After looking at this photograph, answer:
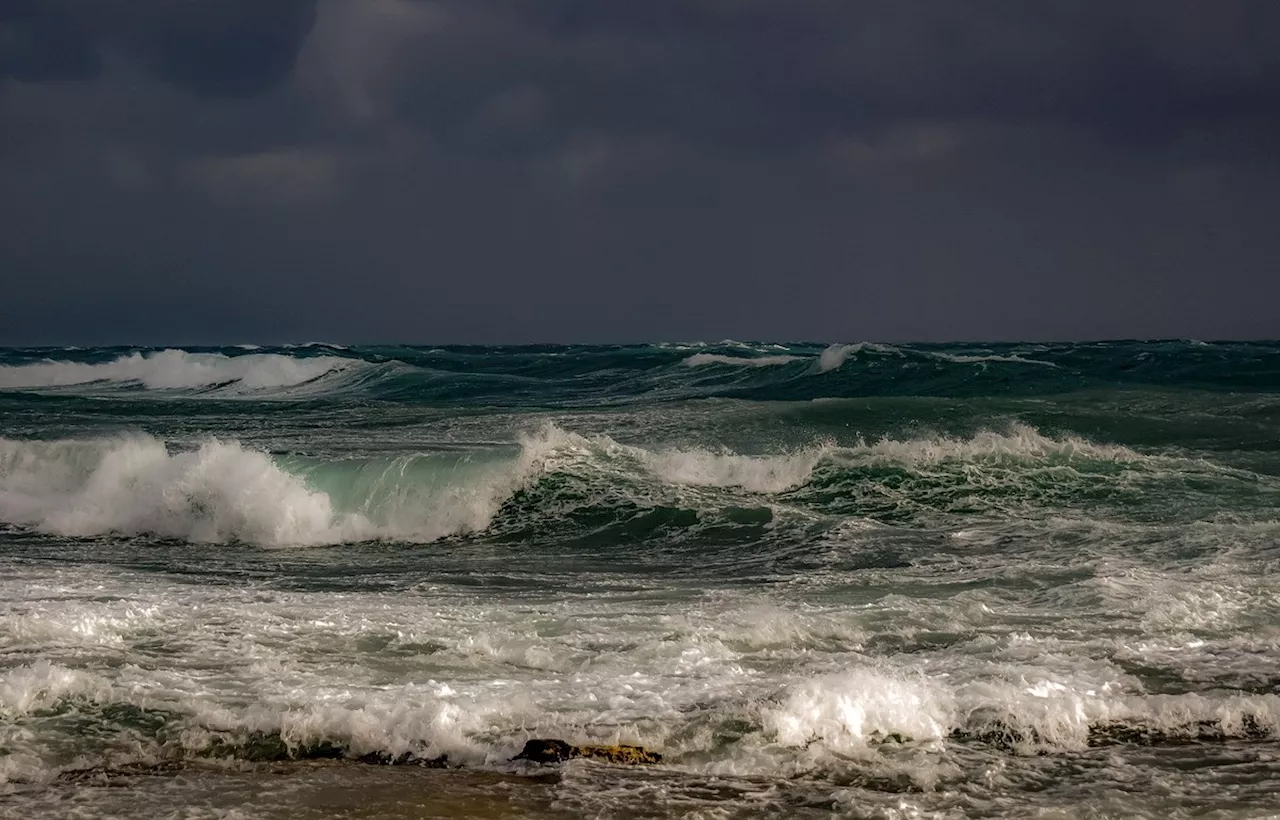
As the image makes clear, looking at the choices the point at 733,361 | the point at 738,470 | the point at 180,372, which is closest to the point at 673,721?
the point at 738,470

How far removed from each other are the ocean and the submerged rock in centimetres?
8

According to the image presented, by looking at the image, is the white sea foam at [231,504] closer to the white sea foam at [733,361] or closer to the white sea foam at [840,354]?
the white sea foam at [840,354]

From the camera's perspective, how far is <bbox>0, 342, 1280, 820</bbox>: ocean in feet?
15.6

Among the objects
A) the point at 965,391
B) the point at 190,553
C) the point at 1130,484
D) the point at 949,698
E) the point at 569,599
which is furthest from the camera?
the point at 965,391

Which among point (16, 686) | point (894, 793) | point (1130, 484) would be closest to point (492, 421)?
point (1130, 484)

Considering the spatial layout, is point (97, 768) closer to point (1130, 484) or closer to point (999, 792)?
point (999, 792)

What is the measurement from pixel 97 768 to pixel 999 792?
391 cm

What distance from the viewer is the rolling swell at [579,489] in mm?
12055

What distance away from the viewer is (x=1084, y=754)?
5086mm

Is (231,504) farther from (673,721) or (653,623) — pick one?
(673,721)

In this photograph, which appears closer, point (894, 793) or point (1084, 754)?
point (894, 793)

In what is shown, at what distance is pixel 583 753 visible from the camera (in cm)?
496

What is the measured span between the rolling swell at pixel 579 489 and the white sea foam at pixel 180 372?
26.0m

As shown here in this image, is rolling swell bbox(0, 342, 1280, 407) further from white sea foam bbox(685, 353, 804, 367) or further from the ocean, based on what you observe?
the ocean
